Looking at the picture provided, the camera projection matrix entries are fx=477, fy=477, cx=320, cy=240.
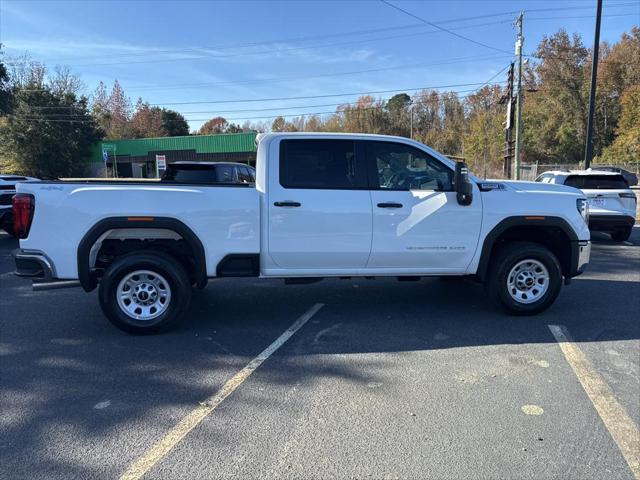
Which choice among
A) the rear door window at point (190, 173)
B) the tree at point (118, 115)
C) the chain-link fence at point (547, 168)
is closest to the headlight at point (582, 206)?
the rear door window at point (190, 173)

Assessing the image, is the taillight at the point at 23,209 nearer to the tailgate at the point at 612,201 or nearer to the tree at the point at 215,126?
the tailgate at the point at 612,201

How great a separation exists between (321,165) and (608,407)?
3.44m

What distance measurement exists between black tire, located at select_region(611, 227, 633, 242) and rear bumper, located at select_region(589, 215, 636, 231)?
24cm

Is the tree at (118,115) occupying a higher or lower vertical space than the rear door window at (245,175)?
higher

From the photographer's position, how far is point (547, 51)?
175 feet

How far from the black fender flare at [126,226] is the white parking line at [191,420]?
46.0 inches

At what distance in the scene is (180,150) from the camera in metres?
49.2

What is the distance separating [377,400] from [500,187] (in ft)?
10.4

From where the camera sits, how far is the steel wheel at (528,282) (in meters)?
5.57

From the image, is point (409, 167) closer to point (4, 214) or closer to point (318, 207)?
point (318, 207)

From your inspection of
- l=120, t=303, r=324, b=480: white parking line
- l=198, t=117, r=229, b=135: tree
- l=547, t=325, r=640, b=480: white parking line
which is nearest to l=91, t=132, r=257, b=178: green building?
l=120, t=303, r=324, b=480: white parking line

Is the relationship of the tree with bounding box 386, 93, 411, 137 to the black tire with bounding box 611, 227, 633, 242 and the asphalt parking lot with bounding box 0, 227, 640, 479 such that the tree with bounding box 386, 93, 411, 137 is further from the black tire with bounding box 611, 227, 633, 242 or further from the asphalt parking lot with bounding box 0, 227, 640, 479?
the asphalt parking lot with bounding box 0, 227, 640, 479

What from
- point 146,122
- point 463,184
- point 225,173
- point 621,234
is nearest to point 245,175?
point 225,173

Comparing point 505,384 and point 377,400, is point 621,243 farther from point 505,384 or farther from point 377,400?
point 377,400
